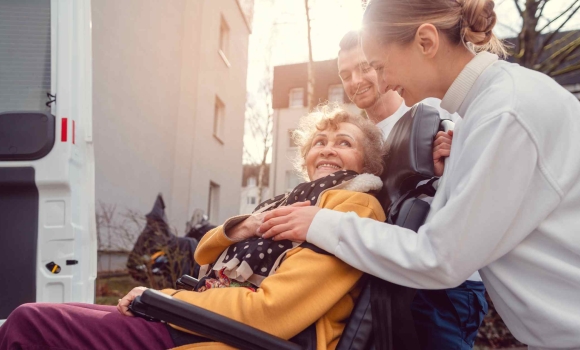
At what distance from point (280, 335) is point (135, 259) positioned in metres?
4.51

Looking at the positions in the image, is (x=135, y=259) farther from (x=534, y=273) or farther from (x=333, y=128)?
(x=534, y=273)

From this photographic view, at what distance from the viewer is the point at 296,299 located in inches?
58.1

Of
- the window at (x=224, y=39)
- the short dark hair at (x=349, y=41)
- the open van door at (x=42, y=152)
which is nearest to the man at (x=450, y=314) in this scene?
the short dark hair at (x=349, y=41)

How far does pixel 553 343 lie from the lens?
1.25m

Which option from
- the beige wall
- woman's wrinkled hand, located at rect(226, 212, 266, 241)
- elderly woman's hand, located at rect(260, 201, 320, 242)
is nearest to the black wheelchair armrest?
elderly woman's hand, located at rect(260, 201, 320, 242)

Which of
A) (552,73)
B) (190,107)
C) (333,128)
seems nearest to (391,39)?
(333,128)

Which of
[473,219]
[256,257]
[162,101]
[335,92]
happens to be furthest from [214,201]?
[473,219]

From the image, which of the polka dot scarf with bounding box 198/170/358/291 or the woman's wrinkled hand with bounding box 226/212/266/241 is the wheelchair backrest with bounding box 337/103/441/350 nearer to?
the polka dot scarf with bounding box 198/170/358/291

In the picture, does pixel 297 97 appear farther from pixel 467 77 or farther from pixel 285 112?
pixel 467 77

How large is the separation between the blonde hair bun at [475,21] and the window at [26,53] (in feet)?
6.91

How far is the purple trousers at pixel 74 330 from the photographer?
148 cm

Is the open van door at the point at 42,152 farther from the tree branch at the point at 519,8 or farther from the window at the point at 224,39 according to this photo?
the window at the point at 224,39

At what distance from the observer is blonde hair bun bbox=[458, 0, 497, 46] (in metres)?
1.49

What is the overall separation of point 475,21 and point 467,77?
180mm
